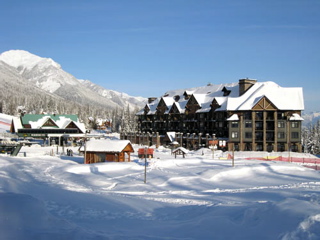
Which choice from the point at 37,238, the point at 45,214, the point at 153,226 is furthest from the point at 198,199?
the point at 37,238

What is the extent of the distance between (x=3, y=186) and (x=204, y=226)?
1780cm

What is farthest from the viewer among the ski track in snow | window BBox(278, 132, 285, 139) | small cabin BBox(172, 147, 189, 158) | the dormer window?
the dormer window

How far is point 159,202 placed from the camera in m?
24.8

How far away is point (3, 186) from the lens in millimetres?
28281

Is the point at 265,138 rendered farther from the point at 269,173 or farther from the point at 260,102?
the point at 269,173

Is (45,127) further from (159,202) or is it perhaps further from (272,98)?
(159,202)

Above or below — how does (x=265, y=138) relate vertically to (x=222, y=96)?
below

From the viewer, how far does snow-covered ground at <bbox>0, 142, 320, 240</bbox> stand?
15.6 metres

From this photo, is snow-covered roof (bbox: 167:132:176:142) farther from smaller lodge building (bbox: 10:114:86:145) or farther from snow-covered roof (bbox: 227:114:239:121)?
smaller lodge building (bbox: 10:114:86:145)

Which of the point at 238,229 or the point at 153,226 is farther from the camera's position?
the point at 153,226

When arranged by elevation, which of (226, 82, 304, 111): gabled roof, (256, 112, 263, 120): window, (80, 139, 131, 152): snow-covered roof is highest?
(226, 82, 304, 111): gabled roof

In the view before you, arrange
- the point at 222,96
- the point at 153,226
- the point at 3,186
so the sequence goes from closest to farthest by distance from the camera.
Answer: the point at 153,226 < the point at 3,186 < the point at 222,96

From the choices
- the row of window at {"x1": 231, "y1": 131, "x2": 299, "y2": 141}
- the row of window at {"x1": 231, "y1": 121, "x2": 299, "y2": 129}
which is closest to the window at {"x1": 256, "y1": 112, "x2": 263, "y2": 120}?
the row of window at {"x1": 231, "y1": 121, "x2": 299, "y2": 129}

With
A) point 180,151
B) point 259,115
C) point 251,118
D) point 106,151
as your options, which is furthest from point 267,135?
point 106,151
